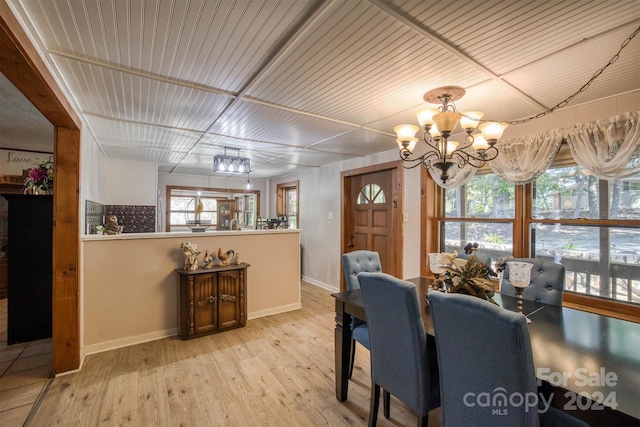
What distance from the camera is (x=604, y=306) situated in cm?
223

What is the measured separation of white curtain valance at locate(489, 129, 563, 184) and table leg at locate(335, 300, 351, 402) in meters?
1.97

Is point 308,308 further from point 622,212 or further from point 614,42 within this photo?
point 614,42

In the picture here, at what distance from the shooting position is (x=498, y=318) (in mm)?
1017

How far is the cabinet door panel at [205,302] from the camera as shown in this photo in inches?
119

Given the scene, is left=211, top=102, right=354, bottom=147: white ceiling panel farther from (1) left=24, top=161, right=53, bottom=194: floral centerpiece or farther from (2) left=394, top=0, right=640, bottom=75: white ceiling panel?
(1) left=24, top=161, right=53, bottom=194: floral centerpiece

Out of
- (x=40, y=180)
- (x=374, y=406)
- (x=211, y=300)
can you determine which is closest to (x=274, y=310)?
(x=211, y=300)

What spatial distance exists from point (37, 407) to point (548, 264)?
12.2ft

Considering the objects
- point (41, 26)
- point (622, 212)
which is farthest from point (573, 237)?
→ point (41, 26)

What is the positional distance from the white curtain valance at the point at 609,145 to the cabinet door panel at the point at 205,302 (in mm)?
3517

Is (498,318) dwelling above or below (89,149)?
below

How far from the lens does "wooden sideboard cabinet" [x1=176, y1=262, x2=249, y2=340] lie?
298cm

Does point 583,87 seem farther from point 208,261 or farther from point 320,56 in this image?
point 208,261

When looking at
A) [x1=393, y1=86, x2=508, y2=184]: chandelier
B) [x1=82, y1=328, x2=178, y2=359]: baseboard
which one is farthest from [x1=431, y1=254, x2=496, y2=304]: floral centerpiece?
[x1=82, y1=328, x2=178, y2=359]: baseboard

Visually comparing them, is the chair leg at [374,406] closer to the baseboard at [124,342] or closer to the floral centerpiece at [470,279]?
the floral centerpiece at [470,279]
